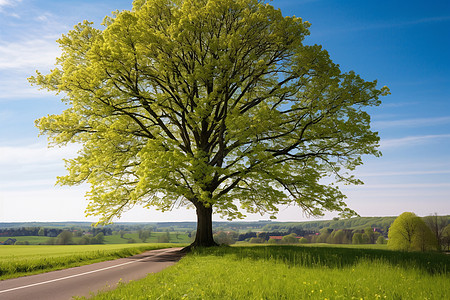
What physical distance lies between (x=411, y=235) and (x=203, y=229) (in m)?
34.3

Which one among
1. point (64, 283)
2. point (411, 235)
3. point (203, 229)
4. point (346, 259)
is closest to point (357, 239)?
point (411, 235)

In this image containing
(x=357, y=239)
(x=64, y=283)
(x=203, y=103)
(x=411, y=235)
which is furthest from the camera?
(x=357, y=239)

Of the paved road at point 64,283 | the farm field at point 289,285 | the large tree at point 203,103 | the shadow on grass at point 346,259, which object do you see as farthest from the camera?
the large tree at point 203,103

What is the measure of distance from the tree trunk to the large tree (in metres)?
0.07

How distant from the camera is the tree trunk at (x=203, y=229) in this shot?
19.9 metres

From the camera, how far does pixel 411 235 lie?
3978 centimetres

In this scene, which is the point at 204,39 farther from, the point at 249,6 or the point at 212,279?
the point at 212,279

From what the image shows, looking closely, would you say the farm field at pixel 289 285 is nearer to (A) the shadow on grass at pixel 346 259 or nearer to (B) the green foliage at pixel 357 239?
(A) the shadow on grass at pixel 346 259

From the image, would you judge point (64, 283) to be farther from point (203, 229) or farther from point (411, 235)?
point (411, 235)

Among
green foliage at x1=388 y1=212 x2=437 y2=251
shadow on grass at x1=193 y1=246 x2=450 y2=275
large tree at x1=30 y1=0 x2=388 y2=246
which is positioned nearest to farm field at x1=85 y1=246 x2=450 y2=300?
shadow on grass at x1=193 y1=246 x2=450 y2=275

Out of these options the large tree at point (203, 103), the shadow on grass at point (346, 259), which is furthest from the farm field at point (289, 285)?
the large tree at point (203, 103)

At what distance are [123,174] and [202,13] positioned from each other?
39.5 ft

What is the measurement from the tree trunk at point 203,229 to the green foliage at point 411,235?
107 ft

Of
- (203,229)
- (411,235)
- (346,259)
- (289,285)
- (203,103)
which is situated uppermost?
(203,103)
